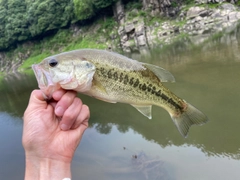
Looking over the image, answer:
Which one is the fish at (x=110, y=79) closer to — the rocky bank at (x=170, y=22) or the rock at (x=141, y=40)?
the rocky bank at (x=170, y=22)

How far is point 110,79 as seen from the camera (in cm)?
342

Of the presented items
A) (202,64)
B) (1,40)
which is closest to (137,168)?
(202,64)

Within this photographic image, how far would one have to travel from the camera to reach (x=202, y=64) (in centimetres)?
1836

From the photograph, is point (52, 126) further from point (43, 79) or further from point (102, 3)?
point (102, 3)

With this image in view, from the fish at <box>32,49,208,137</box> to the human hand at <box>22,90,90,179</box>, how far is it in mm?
160

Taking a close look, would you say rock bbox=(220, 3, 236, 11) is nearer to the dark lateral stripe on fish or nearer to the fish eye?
the dark lateral stripe on fish

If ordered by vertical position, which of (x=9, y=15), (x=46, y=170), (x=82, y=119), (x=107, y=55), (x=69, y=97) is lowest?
(x=9, y=15)

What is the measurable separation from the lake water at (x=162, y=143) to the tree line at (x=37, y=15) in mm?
53678

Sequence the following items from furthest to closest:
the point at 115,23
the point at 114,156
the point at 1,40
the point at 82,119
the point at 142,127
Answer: the point at 1,40 < the point at 115,23 < the point at 142,127 < the point at 114,156 < the point at 82,119

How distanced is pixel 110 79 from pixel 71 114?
28.2 inches

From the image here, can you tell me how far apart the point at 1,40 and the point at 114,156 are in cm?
9325

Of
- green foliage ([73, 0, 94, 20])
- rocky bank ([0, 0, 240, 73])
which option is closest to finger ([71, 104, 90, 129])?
rocky bank ([0, 0, 240, 73])

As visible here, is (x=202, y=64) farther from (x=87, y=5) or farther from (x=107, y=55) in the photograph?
(x=87, y=5)

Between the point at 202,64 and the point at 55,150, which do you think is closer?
the point at 55,150
